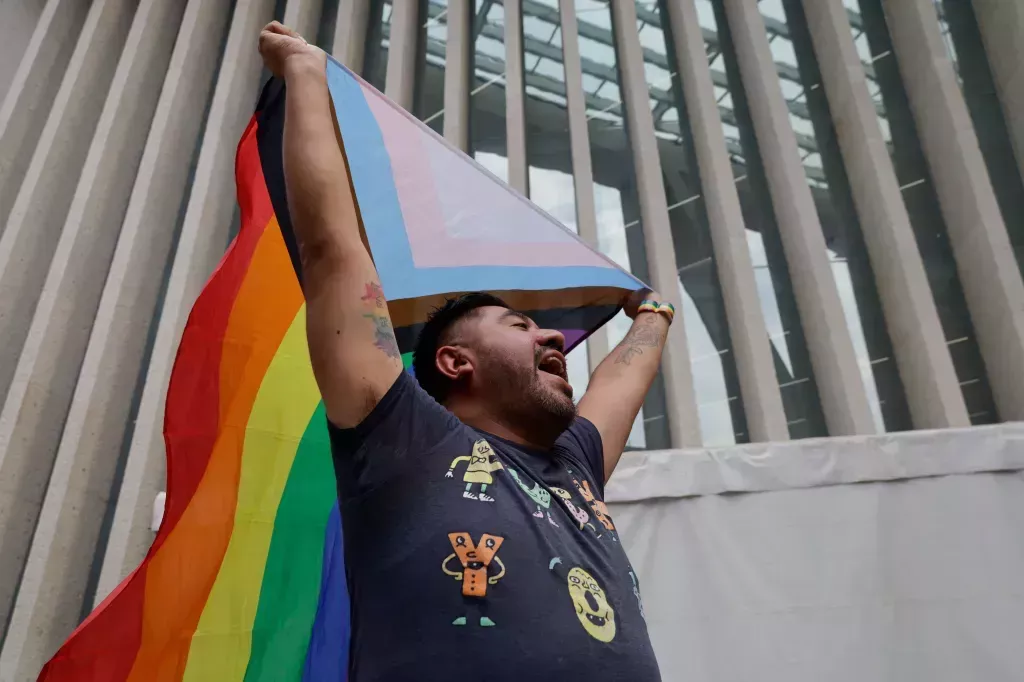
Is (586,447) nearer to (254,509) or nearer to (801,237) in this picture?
(254,509)

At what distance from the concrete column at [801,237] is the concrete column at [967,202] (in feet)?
1.77

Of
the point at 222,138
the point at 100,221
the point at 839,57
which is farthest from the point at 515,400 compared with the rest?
the point at 100,221

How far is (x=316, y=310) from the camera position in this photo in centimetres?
88

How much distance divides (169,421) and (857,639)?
5.93 feet

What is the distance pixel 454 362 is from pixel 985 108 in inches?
121

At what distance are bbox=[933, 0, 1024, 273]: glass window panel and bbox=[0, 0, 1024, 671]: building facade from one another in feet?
0.04

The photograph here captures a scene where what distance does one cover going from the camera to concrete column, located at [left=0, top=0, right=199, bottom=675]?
262 cm

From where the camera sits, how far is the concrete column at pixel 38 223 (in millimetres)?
2793

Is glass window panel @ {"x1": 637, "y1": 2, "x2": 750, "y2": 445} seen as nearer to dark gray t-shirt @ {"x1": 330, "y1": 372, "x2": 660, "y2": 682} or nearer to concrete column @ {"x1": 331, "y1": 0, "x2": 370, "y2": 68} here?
concrete column @ {"x1": 331, "y1": 0, "x2": 370, "y2": 68}

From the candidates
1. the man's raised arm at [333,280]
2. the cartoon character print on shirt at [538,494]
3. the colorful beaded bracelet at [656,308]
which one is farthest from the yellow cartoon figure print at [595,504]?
the colorful beaded bracelet at [656,308]

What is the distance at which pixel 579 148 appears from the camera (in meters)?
3.02

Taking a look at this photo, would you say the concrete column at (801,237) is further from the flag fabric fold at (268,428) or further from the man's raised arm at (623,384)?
the flag fabric fold at (268,428)

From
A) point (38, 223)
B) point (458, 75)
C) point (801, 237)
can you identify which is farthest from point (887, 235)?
point (38, 223)

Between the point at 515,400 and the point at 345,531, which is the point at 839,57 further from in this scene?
the point at 345,531
